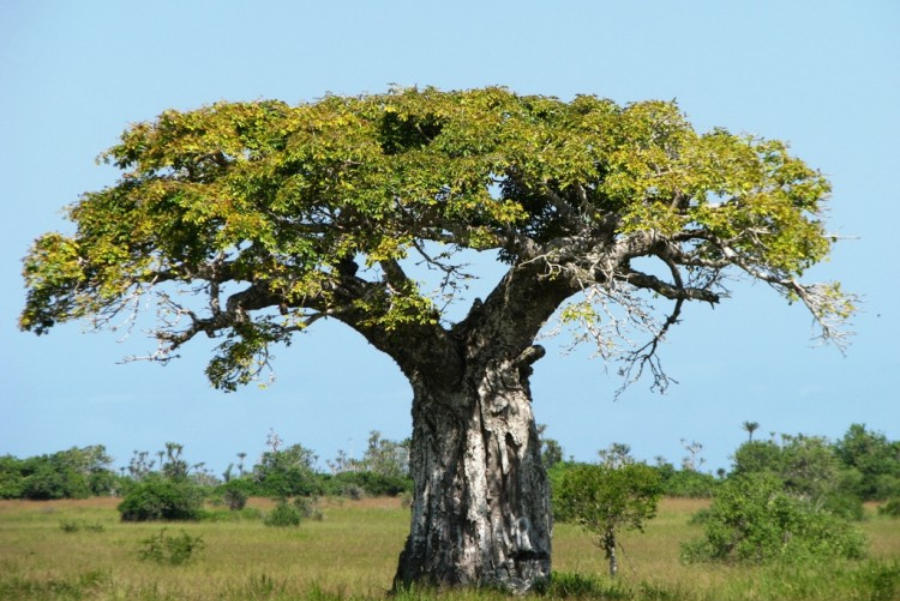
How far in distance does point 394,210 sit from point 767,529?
676 inches

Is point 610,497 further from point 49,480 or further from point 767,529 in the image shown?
point 49,480

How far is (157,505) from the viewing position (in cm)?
5778

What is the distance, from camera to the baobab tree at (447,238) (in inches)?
747

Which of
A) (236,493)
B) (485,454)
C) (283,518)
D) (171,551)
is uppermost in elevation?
(485,454)

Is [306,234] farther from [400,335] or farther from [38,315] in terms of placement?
[38,315]

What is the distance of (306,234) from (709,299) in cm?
786

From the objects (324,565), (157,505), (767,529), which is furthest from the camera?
(157,505)

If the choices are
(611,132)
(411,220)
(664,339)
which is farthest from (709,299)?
(411,220)

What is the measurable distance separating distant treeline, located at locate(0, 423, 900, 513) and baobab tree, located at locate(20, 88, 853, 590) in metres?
42.2

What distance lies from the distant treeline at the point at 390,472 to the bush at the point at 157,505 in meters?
10.9

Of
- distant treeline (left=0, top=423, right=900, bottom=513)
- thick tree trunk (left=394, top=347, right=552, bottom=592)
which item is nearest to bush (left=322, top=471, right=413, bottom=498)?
distant treeline (left=0, top=423, right=900, bottom=513)

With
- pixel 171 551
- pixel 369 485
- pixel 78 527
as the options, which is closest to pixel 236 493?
pixel 369 485

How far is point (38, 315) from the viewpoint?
20.6 meters

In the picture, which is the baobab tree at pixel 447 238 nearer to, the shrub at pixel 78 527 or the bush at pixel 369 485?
the shrub at pixel 78 527
